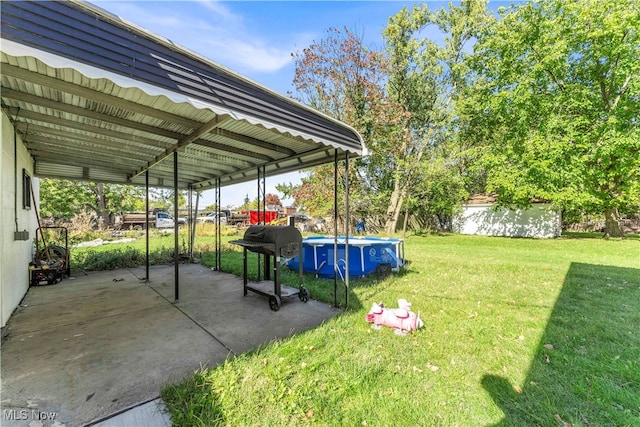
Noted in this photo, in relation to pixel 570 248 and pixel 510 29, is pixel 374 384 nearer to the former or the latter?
Result: pixel 570 248

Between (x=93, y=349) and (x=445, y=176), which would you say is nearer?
(x=93, y=349)

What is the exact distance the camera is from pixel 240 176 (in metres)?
6.36

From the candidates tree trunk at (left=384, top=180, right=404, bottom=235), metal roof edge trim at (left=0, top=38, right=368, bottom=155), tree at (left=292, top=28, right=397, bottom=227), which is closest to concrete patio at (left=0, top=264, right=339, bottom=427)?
metal roof edge trim at (left=0, top=38, right=368, bottom=155)

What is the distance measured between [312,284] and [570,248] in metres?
10.9

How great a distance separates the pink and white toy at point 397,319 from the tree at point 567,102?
12.3m

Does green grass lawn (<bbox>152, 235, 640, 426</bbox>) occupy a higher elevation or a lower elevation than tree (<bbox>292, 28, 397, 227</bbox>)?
lower

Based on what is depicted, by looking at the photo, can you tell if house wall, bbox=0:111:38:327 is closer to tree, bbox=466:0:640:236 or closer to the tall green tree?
the tall green tree

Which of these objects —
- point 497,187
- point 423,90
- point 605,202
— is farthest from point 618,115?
point 423,90

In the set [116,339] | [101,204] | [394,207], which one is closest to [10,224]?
[116,339]

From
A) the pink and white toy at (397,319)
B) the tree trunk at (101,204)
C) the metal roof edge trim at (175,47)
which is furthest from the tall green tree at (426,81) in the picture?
the tree trunk at (101,204)

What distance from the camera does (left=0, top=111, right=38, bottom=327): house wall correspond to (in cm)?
298

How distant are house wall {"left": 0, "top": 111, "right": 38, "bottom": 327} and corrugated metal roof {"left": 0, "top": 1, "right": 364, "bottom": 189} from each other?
0.32 m

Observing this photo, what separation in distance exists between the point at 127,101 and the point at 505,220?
1887 centimetres

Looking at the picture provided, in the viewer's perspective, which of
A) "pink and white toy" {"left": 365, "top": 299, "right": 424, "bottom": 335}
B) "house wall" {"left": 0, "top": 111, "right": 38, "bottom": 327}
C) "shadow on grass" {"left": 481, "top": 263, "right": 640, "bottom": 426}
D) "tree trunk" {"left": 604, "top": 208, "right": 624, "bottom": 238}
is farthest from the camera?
"tree trunk" {"left": 604, "top": 208, "right": 624, "bottom": 238}
